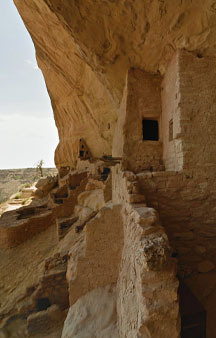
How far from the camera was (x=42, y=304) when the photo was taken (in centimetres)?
423

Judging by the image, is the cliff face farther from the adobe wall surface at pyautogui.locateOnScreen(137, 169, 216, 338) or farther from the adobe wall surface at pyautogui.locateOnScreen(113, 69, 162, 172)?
the adobe wall surface at pyautogui.locateOnScreen(137, 169, 216, 338)

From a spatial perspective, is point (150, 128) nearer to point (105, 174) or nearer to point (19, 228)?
point (105, 174)

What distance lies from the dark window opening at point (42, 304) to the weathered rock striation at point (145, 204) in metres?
0.02

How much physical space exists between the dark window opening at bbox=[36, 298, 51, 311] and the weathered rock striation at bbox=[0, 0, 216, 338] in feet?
0.08

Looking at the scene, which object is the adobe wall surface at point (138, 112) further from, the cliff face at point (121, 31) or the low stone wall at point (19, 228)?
the low stone wall at point (19, 228)

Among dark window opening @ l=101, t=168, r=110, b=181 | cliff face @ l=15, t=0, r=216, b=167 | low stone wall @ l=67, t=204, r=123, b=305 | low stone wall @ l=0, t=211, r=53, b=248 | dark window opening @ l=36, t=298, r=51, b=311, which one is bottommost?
dark window opening @ l=36, t=298, r=51, b=311

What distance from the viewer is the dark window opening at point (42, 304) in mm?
4215

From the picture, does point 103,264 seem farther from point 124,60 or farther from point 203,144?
point 124,60

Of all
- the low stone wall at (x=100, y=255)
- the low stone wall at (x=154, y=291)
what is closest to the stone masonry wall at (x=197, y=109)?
the low stone wall at (x=100, y=255)

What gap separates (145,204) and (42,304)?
13.4 feet

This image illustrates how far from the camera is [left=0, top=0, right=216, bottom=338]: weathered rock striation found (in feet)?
6.38

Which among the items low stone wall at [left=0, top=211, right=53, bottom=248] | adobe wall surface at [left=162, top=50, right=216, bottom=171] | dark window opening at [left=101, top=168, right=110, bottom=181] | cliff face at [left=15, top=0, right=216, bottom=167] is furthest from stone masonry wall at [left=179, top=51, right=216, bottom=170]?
low stone wall at [left=0, top=211, right=53, bottom=248]

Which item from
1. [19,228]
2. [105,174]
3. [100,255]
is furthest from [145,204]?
[19,228]

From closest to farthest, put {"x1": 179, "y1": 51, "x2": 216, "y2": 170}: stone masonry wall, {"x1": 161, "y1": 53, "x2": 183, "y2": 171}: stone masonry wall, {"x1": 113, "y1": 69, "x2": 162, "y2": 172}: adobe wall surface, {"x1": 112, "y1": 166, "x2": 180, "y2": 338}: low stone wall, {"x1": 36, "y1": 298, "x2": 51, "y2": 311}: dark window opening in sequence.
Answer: {"x1": 112, "y1": 166, "x2": 180, "y2": 338}: low stone wall < {"x1": 179, "y1": 51, "x2": 216, "y2": 170}: stone masonry wall < {"x1": 161, "y1": 53, "x2": 183, "y2": 171}: stone masonry wall < {"x1": 36, "y1": 298, "x2": 51, "y2": 311}: dark window opening < {"x1": 113, "y1": 69, "x2": 162, "y2": 172}: adobe wall surface
